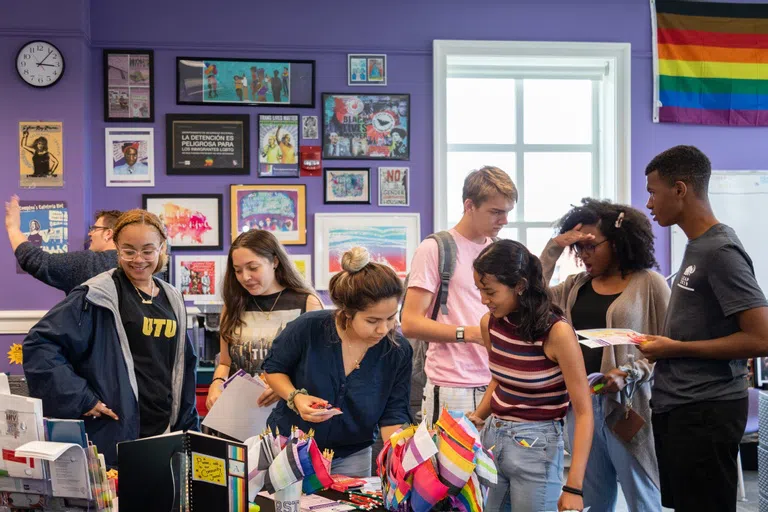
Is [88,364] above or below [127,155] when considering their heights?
below

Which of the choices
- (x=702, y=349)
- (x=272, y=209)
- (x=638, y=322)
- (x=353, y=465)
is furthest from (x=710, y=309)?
(x=272, y=209)

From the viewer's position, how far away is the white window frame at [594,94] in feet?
17.0

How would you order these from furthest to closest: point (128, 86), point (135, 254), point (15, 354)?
point (128, 86) < point (15, 354) < point (135, 254)

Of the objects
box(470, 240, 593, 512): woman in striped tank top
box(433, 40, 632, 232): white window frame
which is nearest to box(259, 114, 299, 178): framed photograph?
box(433, 40, 632, 232): white window frame

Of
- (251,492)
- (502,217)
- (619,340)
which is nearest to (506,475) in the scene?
(619,340)

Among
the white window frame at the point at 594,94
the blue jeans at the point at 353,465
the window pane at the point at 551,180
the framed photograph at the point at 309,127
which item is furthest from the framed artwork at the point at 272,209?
the blue jeans at the point at 353,465

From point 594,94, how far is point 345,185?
6.84 feet

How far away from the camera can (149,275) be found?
2635 millimetres

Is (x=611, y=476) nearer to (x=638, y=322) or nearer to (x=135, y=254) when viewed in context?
(x=638, y=322)

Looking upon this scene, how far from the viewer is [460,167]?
18.3 ft

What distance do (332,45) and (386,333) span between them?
3.47 m

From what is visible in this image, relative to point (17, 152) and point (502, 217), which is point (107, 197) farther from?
point (502, 217)

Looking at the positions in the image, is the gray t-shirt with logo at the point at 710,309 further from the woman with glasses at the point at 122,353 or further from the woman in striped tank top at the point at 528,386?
the woman with glasses at the point at 122,353

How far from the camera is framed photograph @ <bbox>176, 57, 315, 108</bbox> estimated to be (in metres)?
5.05
